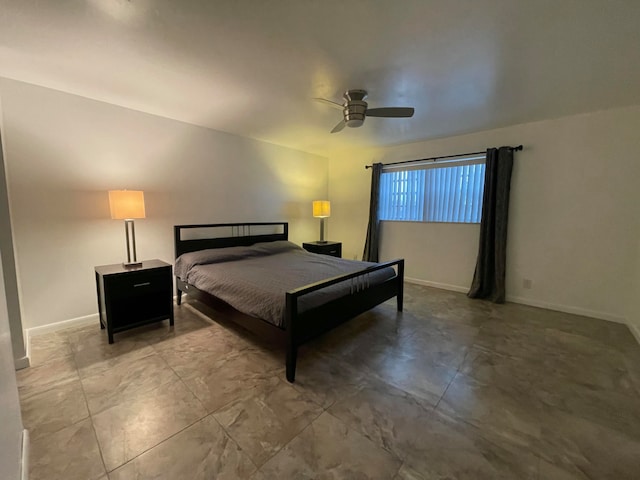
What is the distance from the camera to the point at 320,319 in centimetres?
221

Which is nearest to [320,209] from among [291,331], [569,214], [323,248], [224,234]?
[323,248]

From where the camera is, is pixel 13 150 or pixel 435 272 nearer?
pixel 13 150

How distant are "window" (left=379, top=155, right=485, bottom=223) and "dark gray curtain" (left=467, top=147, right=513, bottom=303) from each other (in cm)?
20

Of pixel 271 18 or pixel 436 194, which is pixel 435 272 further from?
pixel 271 18

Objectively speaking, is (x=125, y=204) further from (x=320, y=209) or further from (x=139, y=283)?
(x=320, y=209)

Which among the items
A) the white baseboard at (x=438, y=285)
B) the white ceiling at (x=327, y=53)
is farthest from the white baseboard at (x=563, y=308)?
the white ceiling at (x=327, y=53)

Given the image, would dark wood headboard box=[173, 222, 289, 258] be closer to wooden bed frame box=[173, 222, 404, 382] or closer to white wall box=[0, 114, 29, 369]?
wooden bed frame box=[173, 222, 404, 382]

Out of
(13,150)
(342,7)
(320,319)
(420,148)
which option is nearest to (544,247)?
(420,148)

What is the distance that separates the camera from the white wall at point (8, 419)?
97 cm

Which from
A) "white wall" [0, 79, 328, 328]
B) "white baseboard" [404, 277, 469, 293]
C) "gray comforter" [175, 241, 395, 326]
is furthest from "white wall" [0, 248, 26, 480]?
"white baseboard" [404, 277, 469, 293]

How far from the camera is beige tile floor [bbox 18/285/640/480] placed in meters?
1.34

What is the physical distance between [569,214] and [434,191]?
5.51 ft

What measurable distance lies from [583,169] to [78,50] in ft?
16.6

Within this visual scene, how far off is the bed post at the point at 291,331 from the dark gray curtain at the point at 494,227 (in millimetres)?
3062
